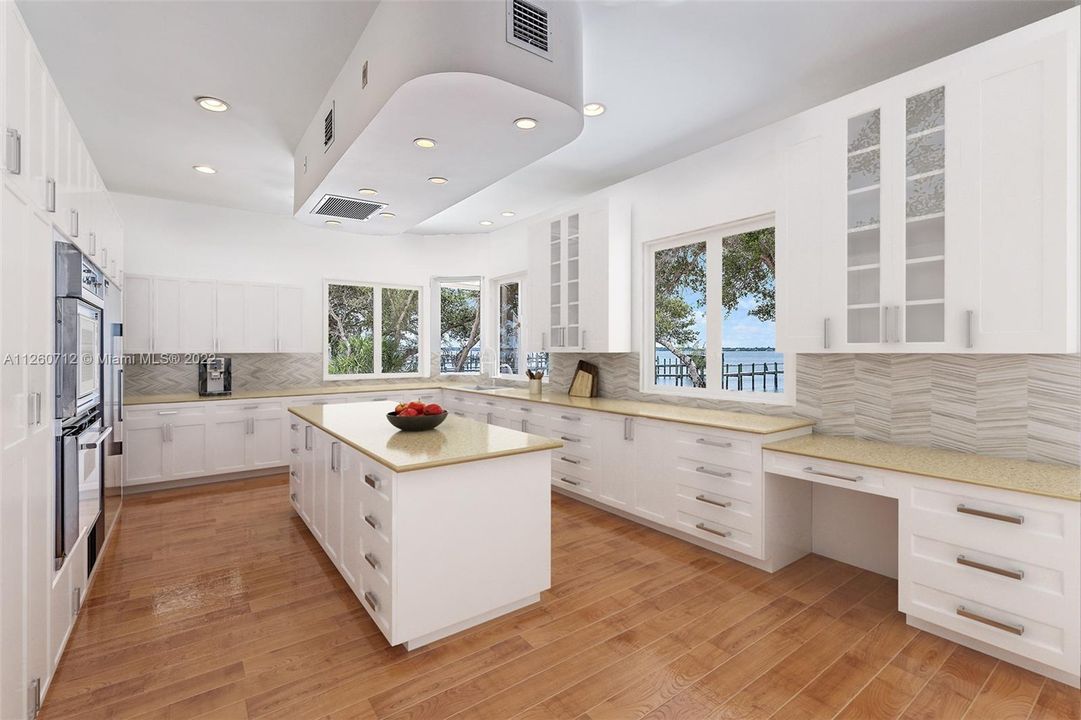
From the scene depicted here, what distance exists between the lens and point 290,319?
5.58 m

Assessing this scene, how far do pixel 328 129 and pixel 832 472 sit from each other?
3.34 meters

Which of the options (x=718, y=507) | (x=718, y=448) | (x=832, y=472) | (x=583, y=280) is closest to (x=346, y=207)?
(x=583, y=280)

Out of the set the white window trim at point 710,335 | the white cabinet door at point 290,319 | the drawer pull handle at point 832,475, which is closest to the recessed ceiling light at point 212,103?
the white cabinet door at point 290,319

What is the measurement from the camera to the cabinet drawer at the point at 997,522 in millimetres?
1938

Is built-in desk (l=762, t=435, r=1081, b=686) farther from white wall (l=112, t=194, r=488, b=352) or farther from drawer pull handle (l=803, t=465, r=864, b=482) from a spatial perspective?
white wall (l=112, t=194, r=488, b=352)

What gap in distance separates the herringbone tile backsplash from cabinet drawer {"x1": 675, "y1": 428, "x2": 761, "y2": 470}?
574 millimetres

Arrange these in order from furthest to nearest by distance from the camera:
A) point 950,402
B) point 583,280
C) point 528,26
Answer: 1. point 583,280
2. point 950,402
3. point 528,26

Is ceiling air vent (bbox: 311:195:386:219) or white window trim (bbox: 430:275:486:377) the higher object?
ceiling air vent (bbox: 311:195:386:219)

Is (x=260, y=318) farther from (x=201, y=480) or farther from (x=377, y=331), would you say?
(x=201, y=480)

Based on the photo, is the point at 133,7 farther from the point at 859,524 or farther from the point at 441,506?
the point at 859,524

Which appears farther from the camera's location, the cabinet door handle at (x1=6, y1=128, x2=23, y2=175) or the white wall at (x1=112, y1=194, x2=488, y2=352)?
the white wall at (x1=112, y1=194, x2=488, y2=352)

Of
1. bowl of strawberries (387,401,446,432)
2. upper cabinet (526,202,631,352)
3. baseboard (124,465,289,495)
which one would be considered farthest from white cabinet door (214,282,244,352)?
bowl of strawberries (387,401,446,432)

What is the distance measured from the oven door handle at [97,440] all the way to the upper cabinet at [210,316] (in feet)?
6.51

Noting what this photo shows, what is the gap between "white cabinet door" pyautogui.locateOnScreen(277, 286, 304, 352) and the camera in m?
5.51
